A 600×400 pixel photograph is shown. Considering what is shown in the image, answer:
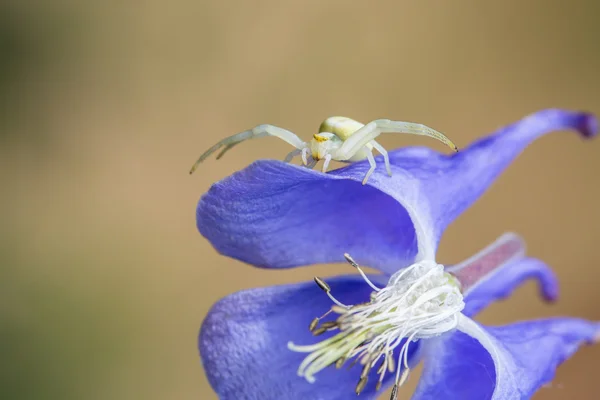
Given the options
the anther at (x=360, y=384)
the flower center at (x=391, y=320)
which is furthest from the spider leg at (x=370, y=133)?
the anther at (x=360, y=384)

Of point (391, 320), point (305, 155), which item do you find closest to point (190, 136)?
point (305, 155)

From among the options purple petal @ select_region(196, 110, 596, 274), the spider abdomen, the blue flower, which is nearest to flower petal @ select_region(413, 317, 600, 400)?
the blue flower

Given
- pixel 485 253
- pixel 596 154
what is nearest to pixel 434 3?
pixel 596 154

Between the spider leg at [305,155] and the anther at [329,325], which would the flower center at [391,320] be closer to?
the anther at [329,325]

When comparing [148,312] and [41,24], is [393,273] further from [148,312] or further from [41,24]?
[41,24]

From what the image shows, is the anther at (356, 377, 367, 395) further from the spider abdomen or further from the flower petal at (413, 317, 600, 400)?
the spider abdomen

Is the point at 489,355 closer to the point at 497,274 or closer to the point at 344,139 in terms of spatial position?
the point at 497,274
